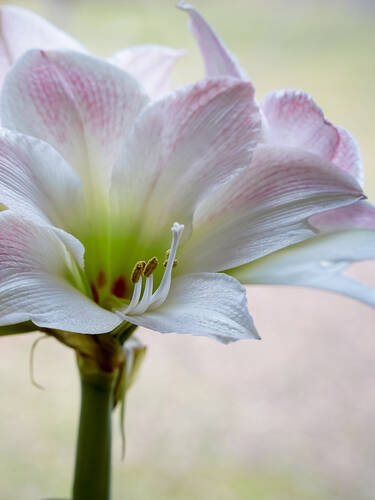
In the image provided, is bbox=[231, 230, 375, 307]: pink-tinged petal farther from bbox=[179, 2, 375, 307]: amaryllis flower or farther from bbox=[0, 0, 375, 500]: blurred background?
bbox=[0, 0, 375, 500]: blurred background

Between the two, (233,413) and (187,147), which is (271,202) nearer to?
(187,147)

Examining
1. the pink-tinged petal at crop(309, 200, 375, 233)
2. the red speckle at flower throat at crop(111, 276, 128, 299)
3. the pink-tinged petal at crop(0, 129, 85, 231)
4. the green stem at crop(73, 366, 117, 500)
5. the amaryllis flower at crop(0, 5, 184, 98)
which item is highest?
the amaryllis flower at crop(0, 5, 184, 98)

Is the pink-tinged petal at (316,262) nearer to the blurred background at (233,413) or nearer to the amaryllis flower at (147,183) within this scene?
the amaryllis flower at (147,183)

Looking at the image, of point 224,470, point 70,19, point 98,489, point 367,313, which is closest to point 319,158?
point 98,489

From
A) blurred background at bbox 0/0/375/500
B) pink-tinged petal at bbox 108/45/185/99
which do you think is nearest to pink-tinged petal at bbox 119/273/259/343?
pink-tinged petal at bbox 108/45/185/99

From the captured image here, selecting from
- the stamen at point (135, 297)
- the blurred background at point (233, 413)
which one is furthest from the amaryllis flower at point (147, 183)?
the blurred background at point (233, 413)

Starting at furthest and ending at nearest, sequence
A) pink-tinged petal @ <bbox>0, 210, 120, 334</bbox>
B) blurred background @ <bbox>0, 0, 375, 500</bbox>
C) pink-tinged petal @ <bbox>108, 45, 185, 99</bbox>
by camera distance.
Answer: blurred background @ <bbox>0, 0, 375, 500</bbox>
pink-tinged petal @ <bbox>108, 45, 185, 99</bbox>
pink-tinged petal @ <bbox>0, 210, 120, 334</bbox>

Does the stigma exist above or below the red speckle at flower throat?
above
